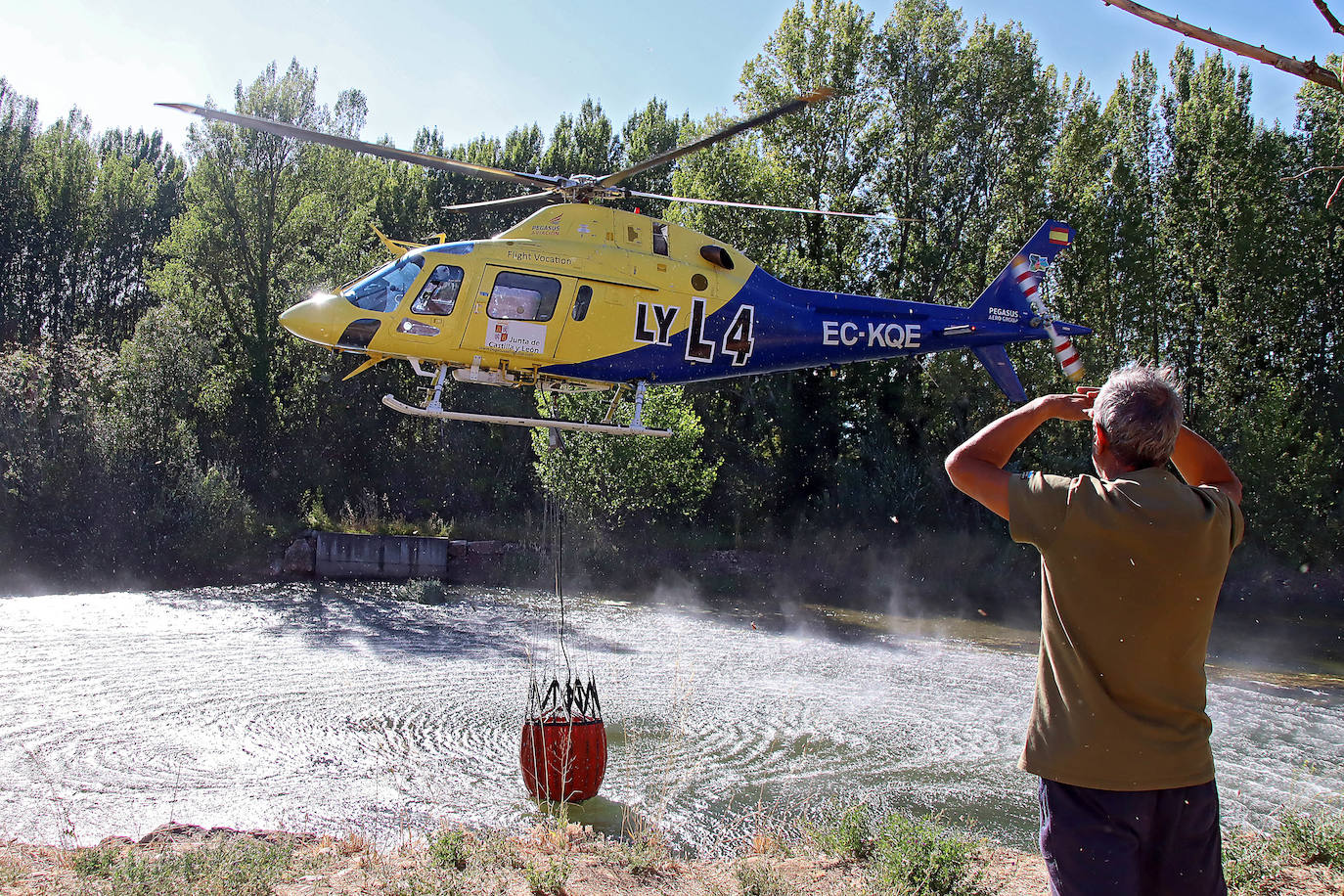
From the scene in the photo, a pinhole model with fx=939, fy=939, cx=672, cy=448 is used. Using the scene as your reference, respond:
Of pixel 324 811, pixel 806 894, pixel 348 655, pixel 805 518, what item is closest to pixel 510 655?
pixel 348 655

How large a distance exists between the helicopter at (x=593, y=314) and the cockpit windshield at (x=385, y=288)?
0.02 meters

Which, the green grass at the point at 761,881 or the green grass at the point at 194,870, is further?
the green grass at the point at 761,881

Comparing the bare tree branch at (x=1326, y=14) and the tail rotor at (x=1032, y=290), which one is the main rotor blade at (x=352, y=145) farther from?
the bare tree branch at (x=1326, y=14)

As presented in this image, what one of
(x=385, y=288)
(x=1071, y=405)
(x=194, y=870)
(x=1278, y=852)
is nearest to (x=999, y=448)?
(x=1071, y=405)

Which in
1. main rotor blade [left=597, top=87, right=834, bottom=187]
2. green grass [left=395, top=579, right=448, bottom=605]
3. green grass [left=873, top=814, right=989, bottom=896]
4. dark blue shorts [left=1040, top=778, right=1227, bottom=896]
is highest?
main rotor blade [left=597, top=87, right=834, bottom=187]

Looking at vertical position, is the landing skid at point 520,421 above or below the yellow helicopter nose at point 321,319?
below

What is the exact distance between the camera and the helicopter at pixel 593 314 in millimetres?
10703

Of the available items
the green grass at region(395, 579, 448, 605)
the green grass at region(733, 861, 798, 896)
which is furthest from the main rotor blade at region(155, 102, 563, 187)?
the green grass at region(395, 579, 448, 605)

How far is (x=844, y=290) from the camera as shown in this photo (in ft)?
106

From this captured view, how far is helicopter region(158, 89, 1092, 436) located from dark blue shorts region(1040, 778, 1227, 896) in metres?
7.89

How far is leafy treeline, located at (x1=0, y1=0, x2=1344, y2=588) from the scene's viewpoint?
1067 inches

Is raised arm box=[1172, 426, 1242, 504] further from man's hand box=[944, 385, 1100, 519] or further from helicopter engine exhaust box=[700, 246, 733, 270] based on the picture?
helicopter engine exhaust box=[700, 246, 733, 270]

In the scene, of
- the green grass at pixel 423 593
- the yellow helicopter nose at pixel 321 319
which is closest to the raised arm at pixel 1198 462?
the yellow helicopter nose at pixel 321 319

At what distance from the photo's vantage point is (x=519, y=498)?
33.1m
